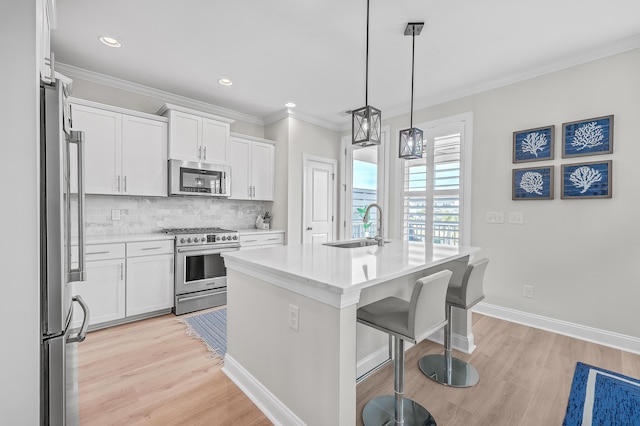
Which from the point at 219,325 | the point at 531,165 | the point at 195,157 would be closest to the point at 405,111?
the point at 531,165

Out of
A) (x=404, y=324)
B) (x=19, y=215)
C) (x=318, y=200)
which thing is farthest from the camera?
(x=318, y=200)

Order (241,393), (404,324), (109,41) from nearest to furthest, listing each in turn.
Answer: (404,324)
(241,393)
(109,41)

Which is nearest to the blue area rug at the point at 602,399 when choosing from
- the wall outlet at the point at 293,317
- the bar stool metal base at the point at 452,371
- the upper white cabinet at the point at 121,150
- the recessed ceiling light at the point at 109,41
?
the bar stool metal base at the point at 452,371

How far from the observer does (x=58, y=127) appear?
1.04 meters

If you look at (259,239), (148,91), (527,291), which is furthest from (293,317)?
(148,91)

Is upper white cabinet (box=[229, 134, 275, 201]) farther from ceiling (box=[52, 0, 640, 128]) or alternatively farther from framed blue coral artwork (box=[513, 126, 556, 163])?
framed blue coral artwork (box=[513, 126, 556, 163])

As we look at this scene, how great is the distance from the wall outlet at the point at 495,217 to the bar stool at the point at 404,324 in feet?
6.90

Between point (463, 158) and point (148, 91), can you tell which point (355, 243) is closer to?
point (463, 158)

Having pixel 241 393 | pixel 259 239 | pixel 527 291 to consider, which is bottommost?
pixel 241 393

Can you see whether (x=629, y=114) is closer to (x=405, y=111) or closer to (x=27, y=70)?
(x=405, y=111)

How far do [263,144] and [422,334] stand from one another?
377cm

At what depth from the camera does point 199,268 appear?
350 centimetres

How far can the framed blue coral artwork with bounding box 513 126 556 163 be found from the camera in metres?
2.95

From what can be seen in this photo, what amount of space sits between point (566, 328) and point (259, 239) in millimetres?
3638
